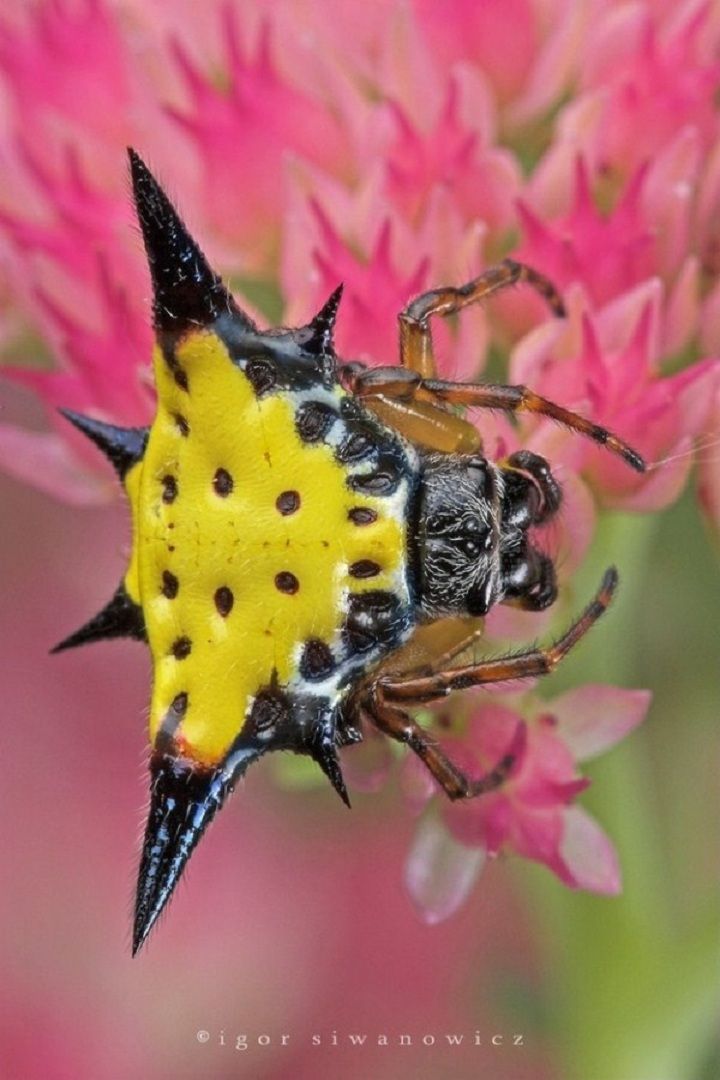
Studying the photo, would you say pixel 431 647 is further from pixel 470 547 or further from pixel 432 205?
pixel 432 205

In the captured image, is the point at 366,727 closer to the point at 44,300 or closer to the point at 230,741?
the point at 230,741

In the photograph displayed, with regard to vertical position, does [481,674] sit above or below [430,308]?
below

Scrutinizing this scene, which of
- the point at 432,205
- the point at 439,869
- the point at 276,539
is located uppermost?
the point at 432,205

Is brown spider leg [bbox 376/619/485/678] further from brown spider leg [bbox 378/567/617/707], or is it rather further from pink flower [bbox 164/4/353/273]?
pink flower [bbox 164/4/353/273]

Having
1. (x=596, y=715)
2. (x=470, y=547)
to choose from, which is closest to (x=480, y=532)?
(x=470, y=547)

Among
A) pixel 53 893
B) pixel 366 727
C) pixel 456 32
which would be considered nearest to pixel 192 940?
pixel 53 893
